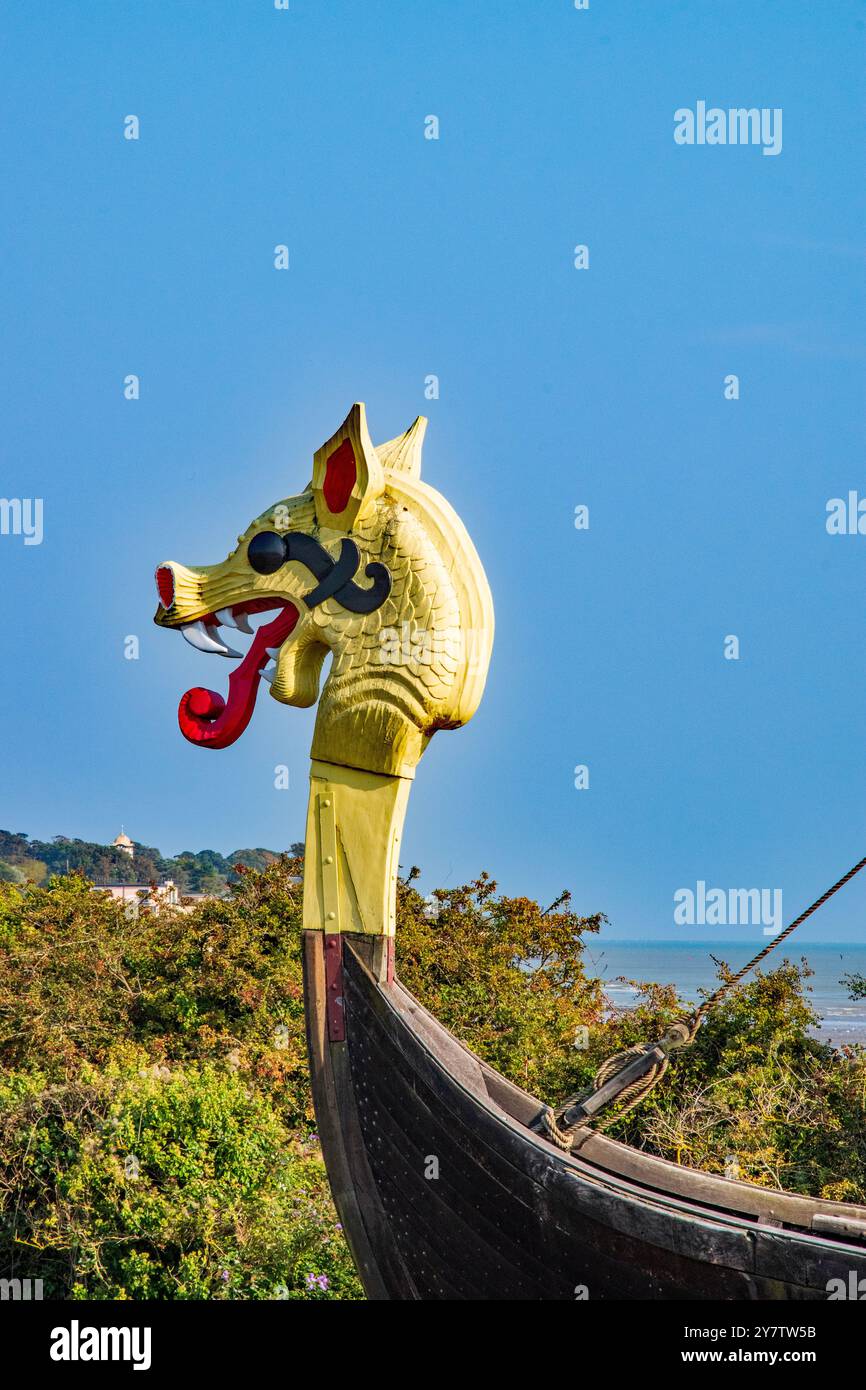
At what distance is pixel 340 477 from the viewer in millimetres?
5363

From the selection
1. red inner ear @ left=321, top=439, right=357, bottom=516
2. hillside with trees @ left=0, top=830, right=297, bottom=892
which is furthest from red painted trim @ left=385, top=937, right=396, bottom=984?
hillside with trees @ left=0, top=830, right=297, bottom=892

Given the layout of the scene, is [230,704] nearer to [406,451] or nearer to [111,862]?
[406,451]

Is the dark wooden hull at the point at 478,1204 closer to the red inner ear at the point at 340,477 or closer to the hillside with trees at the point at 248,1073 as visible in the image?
the red inner ear at the point at 340,477

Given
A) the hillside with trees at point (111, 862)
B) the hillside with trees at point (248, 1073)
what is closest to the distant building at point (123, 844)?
the hillside with trees at point (111, 862)

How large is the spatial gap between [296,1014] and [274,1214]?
388 centimetres

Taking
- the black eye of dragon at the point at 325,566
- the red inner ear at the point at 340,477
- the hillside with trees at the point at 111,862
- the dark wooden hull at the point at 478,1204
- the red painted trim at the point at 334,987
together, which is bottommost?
the dark wooden hull at the point at 478,1204

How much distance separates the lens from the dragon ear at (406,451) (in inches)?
218

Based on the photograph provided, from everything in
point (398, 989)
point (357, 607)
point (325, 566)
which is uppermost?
point (325, 566)

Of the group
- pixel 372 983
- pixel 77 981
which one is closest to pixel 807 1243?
pixel 372 983

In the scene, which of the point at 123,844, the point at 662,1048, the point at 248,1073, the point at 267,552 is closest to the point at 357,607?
the point at 267,552

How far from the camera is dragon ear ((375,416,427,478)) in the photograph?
18.2ft

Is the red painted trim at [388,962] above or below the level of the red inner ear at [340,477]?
below

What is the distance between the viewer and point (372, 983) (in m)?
5.09

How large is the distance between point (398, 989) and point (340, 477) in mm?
1822
